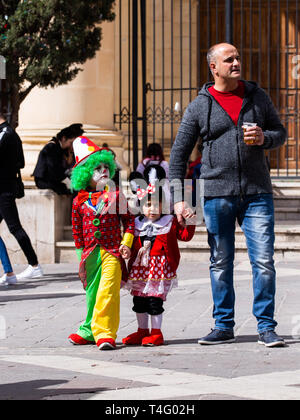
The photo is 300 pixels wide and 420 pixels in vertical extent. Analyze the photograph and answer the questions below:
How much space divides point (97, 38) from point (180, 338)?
17.6 ft

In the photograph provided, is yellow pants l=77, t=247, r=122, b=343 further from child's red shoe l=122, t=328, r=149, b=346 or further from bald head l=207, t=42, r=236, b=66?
bald head l=207, t=42, r=236, b=66

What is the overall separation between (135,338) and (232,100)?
1684mm

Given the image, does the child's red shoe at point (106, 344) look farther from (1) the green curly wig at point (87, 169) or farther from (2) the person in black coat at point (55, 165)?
(2) the person in black coat at point (55, 165)

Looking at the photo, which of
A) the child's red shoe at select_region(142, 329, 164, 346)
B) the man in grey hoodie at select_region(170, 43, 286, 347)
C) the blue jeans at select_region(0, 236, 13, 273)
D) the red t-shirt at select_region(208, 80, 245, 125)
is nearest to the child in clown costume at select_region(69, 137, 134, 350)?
the child's red shoe at select_region(142, 329, 164, 346)

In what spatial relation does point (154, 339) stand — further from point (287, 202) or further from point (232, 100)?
point (287, 202)

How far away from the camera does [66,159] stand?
40.8 ft

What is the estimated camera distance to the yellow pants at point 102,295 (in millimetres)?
6750

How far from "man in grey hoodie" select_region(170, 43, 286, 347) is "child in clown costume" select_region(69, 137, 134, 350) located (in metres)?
0.52

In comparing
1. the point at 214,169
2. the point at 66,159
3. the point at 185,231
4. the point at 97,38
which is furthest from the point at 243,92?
the point at 66,159

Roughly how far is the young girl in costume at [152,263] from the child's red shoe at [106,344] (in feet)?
0.66

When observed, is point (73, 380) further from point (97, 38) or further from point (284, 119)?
point (284, 119)

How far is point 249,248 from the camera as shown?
665 cm

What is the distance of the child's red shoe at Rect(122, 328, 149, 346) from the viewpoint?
680cm

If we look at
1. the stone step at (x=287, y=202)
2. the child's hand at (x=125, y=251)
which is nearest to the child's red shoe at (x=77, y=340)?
the child's hand at (x=125, y=251)
